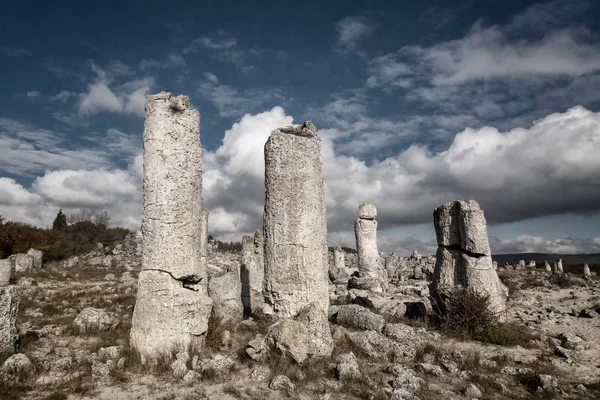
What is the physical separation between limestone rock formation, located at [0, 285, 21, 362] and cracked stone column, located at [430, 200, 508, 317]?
358 inches

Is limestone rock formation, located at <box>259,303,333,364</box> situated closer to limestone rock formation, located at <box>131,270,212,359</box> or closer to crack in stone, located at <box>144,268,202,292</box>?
limestone rock formation, located at <box>131,270,212,359</box>

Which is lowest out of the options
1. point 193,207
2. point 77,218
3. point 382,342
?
point 382,342

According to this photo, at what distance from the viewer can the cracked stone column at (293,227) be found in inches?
338

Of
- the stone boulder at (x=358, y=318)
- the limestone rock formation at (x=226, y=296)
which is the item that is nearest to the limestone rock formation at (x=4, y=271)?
the limestone rock formation at (x=226, y=296)

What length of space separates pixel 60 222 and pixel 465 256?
56.2 m

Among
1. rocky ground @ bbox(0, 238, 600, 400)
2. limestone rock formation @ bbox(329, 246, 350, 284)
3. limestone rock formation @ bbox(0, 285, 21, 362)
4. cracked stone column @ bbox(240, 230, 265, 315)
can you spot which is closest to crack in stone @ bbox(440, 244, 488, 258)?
rocky ground @ bbox(0, 238, 600, 400)

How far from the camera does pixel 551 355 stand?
766 cm

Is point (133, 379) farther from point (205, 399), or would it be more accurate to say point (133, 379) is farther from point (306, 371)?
point (306, 371)

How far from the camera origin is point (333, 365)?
6523 millimetres

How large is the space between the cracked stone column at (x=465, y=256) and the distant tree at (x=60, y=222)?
52.7 meters

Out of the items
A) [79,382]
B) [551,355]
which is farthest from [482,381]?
[79,382]

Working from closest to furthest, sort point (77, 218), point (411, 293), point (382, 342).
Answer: point (382, 342) → point (411, 293) → point (77, 218)

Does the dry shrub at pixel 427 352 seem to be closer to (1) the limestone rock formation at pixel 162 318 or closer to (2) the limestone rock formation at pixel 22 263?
(1) the limestone rock formation at pixel 162 318

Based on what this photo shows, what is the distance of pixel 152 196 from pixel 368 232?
504 inches
